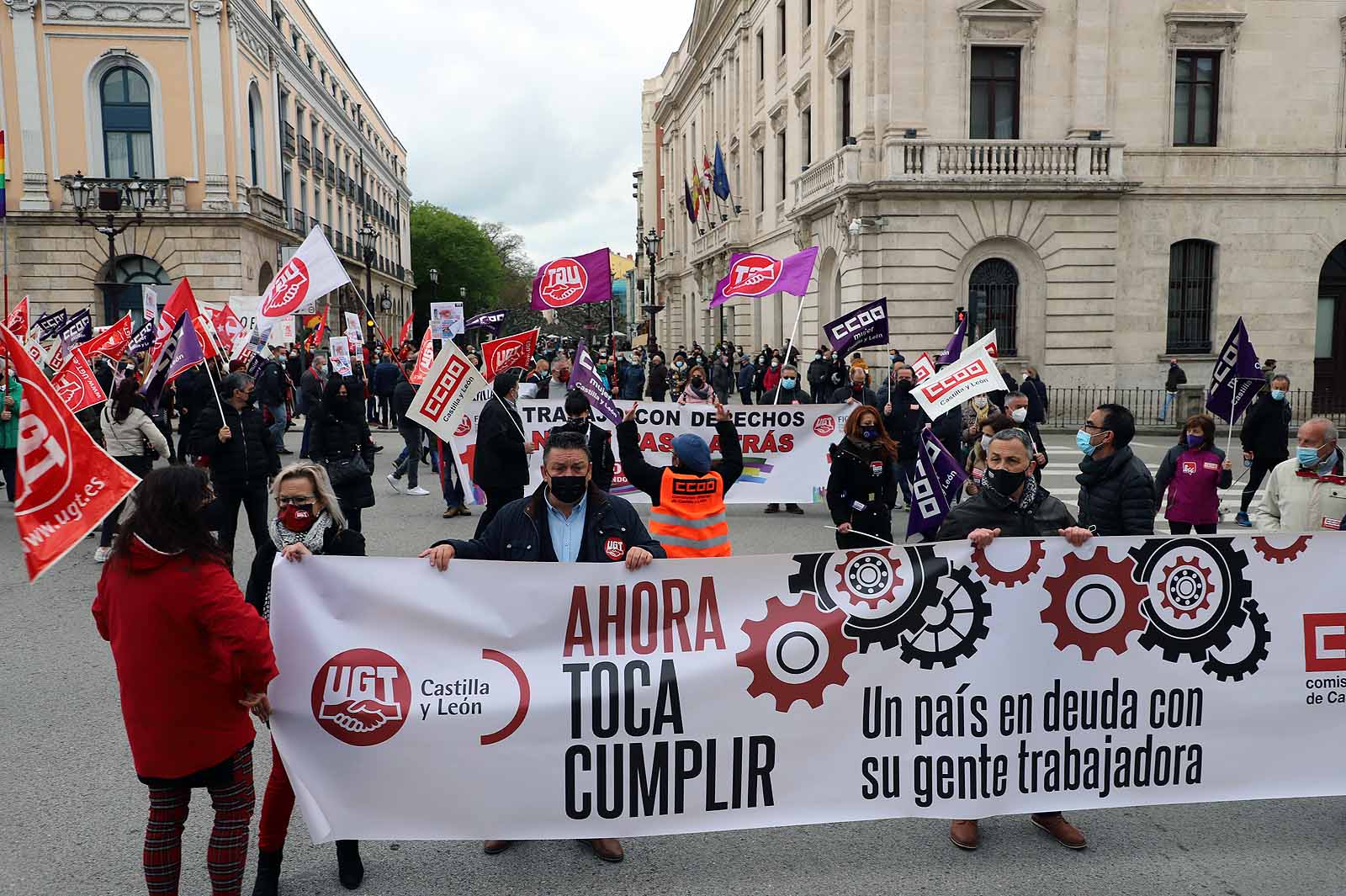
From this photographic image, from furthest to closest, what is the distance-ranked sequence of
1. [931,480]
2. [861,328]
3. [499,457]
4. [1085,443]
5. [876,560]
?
[861,328]
[499,457]
[931,480]
[1085,443]
[876,560]

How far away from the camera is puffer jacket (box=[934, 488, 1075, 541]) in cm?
462

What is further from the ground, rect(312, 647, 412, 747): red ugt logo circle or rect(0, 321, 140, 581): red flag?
rect(0, 321, 140, 581): red flag

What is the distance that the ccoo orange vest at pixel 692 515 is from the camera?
636cm

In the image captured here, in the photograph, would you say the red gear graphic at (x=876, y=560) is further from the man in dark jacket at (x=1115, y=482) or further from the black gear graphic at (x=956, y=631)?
the man in dark jacket at (x=1115, y=482)

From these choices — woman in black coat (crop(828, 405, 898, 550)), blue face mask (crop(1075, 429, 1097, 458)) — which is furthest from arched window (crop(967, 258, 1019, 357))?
blue face mask (crop(1075, 429, 1097, 458))

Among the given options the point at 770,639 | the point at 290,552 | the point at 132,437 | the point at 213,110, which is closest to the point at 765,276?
the point at 132,437

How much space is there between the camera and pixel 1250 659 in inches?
174

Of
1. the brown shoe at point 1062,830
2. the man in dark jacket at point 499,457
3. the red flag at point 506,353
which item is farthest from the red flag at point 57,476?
the red flag at point 506,353

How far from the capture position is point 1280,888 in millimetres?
3996

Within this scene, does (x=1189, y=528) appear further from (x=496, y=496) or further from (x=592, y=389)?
(x=496, y=496)

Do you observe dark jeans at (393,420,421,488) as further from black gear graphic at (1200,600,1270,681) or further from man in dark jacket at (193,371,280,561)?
black gear graphic at (1200,600,1270,681)

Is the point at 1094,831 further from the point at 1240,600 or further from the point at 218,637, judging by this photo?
the point at 218,637

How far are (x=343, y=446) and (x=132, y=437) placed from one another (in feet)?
6.16

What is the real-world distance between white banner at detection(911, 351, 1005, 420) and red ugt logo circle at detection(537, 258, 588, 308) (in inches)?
210
